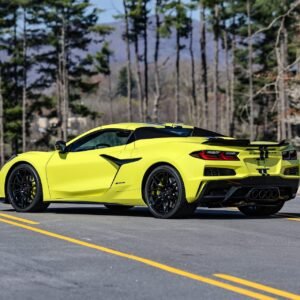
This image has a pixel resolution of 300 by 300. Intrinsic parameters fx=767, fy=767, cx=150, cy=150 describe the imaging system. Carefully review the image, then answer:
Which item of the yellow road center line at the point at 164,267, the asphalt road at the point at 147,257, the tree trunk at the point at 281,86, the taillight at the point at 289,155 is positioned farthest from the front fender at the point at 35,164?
the tree trunk at the point at 281,86

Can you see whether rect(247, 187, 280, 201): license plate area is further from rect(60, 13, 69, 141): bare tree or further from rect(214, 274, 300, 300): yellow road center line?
rect(60, 13, 69, 141): bare tree

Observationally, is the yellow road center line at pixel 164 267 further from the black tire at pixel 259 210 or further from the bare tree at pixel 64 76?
the bare tree at pixel 64 76

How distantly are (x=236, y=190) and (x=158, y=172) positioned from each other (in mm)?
1061

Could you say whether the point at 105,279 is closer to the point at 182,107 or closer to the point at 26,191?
the point at 26,191

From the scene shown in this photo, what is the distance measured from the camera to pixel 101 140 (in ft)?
36.8

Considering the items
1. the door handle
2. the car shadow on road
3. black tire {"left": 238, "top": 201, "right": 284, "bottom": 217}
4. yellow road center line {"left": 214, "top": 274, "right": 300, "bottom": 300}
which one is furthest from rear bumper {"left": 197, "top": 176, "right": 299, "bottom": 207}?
yellow road center line {"left": 214, "top": 274, "right": 300, "bottom": 300}

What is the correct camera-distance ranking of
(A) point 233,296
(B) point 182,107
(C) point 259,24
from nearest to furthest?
(A) point 233,296, (C) point 259,24, (B) point 182,107

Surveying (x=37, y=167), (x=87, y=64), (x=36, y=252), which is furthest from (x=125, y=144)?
(x=87, y=64)

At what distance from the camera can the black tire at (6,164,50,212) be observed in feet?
37.1

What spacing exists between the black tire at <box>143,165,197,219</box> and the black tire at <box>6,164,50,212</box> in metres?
1.84

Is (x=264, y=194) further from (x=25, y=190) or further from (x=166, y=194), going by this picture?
(x=25, y=190)

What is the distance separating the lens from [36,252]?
7336mm

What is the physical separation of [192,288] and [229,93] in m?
68.9

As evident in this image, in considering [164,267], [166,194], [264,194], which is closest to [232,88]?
[264,194]
